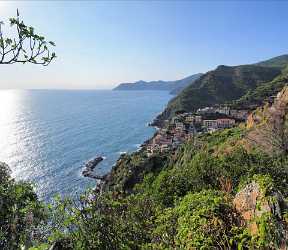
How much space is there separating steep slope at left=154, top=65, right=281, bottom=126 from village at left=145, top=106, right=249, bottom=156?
24.7 meters

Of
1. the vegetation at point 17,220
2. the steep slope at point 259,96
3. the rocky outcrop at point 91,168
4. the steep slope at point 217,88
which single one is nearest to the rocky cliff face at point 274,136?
the vegetation at point 17,220

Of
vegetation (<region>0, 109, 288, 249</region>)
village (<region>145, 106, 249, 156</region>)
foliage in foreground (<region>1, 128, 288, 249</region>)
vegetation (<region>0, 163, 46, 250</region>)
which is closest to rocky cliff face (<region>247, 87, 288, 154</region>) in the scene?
vegetation (<region>0, 109, 288, 249</region>)

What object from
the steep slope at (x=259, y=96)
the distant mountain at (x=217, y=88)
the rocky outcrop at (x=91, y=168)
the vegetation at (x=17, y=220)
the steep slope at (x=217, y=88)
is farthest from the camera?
the steep slope at (x=217, y=88)

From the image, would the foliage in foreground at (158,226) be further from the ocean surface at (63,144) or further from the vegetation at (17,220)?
the ocean surface at (63,144)

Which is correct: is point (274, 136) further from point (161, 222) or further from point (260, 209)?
point (260, 209)

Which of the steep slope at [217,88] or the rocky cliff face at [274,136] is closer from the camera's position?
the rocky cliff face at [274,136]

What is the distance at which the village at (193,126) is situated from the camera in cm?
9075

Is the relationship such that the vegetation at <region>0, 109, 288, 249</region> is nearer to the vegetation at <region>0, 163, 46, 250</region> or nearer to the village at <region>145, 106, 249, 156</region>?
the vegetation at <region>0, 163, 46, 250</region>

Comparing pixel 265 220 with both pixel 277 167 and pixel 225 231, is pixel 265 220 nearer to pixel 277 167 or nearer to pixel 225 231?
pixel 225 231

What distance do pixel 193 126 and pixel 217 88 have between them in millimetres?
70174

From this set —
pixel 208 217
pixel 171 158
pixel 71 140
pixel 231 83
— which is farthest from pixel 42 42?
pixel 231 83

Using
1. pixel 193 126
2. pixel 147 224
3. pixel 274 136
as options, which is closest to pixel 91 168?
pixel 193 126

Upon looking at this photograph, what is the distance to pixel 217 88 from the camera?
16862 centimetres

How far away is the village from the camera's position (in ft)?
298
